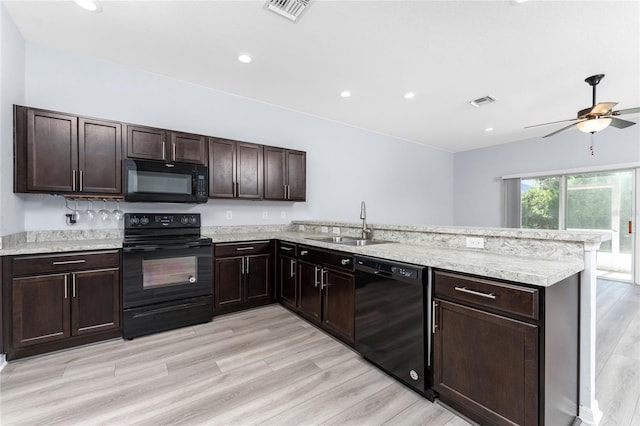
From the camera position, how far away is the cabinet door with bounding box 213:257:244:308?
310 cm

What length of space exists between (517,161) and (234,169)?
627cm

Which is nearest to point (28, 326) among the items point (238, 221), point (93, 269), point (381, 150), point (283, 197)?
point (93, 269)

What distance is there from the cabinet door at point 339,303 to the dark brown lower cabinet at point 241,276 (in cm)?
104

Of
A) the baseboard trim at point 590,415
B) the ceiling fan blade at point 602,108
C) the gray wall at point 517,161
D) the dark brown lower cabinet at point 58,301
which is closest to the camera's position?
the baseboard trim at point 590,415

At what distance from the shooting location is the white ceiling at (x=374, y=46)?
7.20 ft

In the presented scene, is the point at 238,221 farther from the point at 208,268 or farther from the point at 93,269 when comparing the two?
the point at 93,269

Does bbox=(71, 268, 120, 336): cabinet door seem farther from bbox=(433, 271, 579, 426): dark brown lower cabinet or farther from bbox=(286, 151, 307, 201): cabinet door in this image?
bbox=(433, 271, 579, 426): dark brown lower cabinet

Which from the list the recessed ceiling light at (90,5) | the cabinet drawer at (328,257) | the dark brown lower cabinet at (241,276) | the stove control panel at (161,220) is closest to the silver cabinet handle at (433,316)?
the cabinet drawer at (328,257)

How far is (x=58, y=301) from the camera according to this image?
2.31 m

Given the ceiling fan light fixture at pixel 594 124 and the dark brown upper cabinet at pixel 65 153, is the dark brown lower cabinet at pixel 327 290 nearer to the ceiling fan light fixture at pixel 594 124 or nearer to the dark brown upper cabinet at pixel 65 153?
the dark brown upper cabinet at pixel 65 153

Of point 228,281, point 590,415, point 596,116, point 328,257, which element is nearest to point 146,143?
point 228,281

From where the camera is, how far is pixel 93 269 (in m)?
2.44

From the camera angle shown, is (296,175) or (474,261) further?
(296,175)

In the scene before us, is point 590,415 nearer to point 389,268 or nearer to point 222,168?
point 389,268
